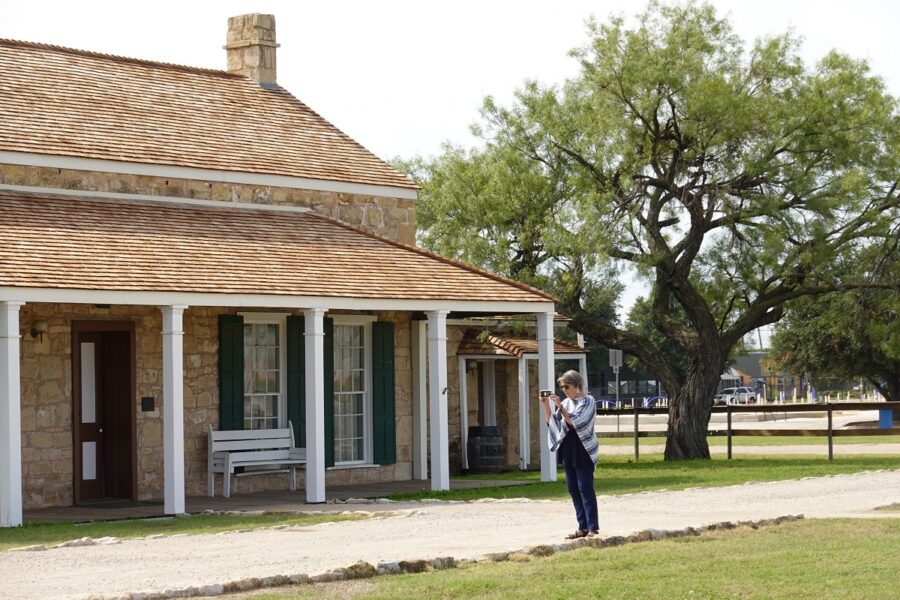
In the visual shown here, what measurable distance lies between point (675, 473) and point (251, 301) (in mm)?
8489

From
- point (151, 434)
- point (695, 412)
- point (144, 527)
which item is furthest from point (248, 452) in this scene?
point (695, 412)

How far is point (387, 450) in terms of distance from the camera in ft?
72.8

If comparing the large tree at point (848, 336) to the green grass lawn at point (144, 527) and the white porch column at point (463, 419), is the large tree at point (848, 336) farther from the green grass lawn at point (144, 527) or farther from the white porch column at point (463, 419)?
the green grass lawn at point (144, 527)

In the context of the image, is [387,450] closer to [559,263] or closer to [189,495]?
[189,495]

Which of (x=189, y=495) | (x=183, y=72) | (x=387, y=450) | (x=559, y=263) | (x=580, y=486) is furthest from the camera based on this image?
(x=559, y=263)

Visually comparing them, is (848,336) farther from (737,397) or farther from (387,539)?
(737,397)

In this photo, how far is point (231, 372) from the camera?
792 inches

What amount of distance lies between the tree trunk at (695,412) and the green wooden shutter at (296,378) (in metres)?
9.76

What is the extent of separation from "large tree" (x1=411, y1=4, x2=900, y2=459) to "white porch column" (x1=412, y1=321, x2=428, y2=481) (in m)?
5.06

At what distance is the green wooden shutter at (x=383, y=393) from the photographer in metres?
21.9

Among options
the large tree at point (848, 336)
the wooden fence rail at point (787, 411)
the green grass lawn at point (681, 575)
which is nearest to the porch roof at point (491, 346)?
the wooden fence rail at point (787, 411)

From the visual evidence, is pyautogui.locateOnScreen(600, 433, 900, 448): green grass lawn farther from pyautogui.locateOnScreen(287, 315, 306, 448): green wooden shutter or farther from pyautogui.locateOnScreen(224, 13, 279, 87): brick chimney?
pyautogui.locateOnScreen(287, 315, 306, 448): green wooden shutter

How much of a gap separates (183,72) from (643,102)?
811cm

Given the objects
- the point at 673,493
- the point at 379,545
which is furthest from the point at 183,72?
the point at 379,545
